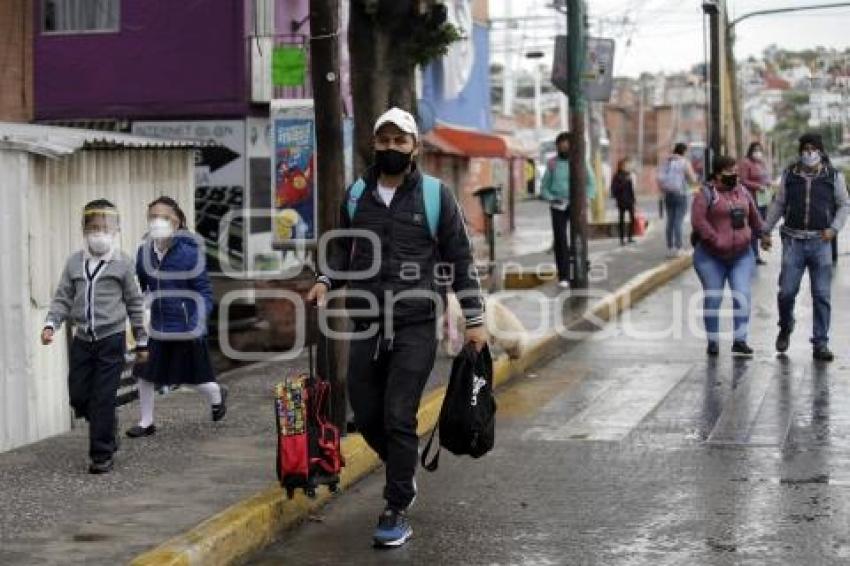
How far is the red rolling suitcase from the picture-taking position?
7.51 m

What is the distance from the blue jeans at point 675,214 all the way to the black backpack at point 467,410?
18184 mm

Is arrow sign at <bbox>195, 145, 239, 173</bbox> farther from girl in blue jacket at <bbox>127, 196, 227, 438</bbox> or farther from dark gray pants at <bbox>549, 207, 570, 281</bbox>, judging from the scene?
girl in blue jacket at <bbox>127, 196, 227, 438</bbox>

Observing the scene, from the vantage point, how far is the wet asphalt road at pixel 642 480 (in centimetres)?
718

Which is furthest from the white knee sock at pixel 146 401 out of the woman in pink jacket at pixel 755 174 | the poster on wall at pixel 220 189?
the woman in pink jacket at pixel 755 174

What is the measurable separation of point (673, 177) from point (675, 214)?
107 cm

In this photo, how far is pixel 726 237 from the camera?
13578 mm

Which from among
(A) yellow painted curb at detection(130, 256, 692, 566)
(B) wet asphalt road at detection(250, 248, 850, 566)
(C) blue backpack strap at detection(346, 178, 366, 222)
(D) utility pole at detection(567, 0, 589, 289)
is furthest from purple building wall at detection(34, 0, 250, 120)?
(C) blue backpack strap at detection(346, 178, 366, 222)

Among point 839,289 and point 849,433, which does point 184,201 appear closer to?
point 849,433

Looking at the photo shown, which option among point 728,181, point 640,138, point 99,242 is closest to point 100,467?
point 99,242

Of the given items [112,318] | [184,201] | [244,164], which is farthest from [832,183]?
[244,164]

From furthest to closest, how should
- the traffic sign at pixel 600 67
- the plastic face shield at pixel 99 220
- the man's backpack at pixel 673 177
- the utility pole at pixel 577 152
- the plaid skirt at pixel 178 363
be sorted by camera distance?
the man's backpack at pixel 673 177 < the traffic sign at pixel 600 67 < the utility pole at pixel 577 152 < the plaid skirt at pixel 178 363 < the plastic face shield at pixel 99 220

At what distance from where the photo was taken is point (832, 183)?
522 inches

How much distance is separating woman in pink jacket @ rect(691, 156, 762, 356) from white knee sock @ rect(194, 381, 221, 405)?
512 cm

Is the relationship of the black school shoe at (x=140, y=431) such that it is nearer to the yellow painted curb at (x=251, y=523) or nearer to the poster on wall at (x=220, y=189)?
the yellow painted curb at (x=251, y=523)
